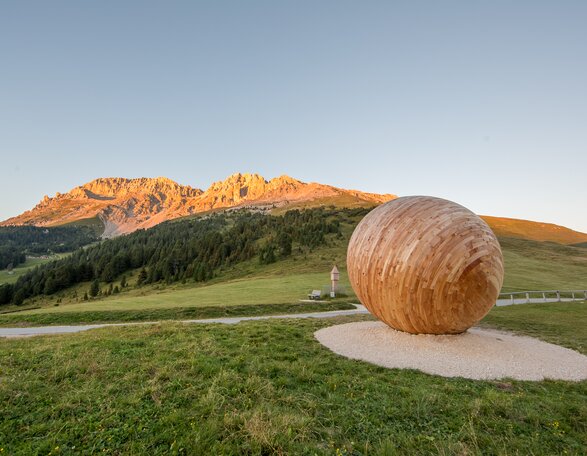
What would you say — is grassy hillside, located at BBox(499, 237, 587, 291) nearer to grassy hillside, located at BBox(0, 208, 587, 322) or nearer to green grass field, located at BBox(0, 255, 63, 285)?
grassy hillside, located at BBox(0, 208, 587, 322)

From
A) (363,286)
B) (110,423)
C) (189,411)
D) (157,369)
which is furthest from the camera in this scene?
(363,286)

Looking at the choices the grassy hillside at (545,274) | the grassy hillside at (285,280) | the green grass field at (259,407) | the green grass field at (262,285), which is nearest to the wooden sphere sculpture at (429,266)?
the green grass field at (259,407)

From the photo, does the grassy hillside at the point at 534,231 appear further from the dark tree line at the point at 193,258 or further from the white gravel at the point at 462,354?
the white gravel at the point at 462,354

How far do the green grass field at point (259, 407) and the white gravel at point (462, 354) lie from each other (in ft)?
2.47

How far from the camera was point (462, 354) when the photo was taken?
10.6 m

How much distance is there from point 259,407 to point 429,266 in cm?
707

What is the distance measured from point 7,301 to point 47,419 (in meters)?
108

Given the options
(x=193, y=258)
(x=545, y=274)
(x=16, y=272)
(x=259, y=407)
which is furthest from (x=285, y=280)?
(x=16, y=272)

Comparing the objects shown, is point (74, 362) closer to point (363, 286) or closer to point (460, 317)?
point (363, 286)

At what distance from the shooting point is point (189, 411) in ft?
19.5

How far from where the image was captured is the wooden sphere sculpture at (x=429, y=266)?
10719 millimetres

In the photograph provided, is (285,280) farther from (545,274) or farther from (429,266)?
(545,274)

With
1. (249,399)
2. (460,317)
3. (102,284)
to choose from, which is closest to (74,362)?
(249,399)

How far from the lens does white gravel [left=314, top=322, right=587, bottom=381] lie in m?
9.34
